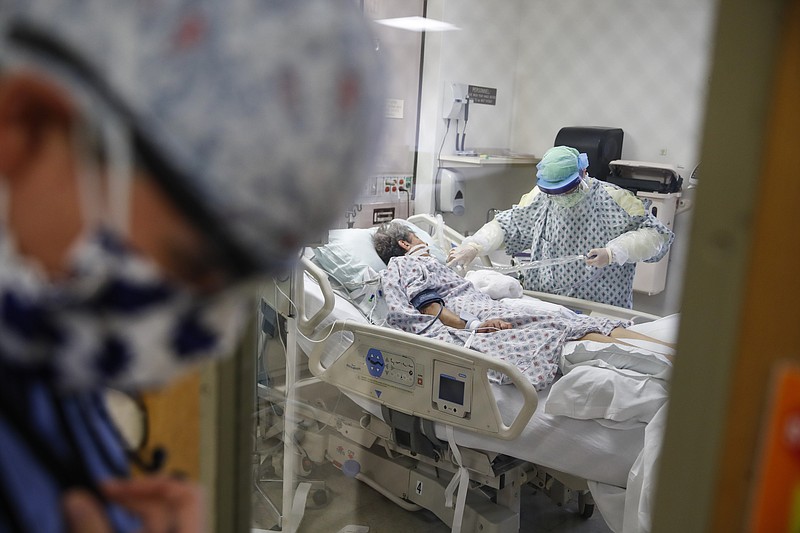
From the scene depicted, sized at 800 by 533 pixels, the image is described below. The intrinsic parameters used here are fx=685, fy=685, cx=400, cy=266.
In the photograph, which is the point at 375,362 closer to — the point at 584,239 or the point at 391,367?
the point at 391,367

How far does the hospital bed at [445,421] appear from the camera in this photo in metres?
2.09

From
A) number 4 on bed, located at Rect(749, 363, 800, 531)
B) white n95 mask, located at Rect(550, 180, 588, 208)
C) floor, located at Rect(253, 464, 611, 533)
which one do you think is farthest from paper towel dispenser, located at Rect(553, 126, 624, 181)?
number 4 on bed, located at Rect(749, 363, 800, 531)

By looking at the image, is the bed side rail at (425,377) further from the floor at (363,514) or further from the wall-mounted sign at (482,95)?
the wall-mounted sign at (482,95)

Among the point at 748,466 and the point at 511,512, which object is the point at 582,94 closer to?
the point at 511,512

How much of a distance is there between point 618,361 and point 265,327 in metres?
1.26

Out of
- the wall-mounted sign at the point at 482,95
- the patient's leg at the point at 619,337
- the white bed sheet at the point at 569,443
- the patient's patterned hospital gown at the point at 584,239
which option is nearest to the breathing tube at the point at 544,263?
the patient's patterned hospital gown at the point at 584,239

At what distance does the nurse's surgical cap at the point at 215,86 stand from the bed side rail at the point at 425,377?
1716 millimetres

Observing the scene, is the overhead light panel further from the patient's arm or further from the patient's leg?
the patient's leg

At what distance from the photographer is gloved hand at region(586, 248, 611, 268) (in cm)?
289

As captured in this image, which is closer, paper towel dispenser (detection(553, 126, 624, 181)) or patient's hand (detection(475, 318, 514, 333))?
patient's hand (detection(475, 318, 514, 333))

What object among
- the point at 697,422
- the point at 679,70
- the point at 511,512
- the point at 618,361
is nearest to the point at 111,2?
the point at 697,422

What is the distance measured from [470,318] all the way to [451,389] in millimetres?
637

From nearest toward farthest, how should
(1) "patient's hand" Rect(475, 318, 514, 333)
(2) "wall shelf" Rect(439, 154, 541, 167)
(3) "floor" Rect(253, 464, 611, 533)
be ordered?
(3) "floor" Rect(253, 464, 611, 533), (1) "patient's hand" Rect(475, 318, 514, 333), (2) "wall shelf" Rect(439, 154, 541, 167)

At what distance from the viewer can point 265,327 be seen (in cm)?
255
